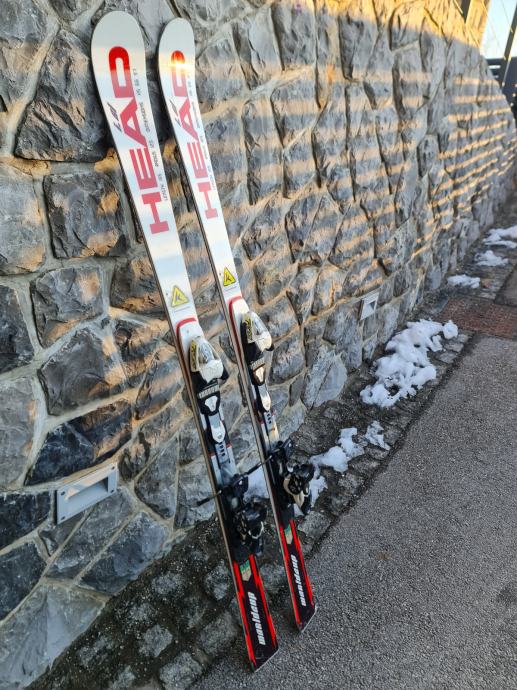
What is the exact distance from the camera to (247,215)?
2055mm

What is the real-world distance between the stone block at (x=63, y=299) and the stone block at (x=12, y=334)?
48 mm

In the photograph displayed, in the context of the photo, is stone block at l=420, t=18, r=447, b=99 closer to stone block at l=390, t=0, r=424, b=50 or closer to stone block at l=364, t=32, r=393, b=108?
stone block at l=390, t=0, r=424, b=50

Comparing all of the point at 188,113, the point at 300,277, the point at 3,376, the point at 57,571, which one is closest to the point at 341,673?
the point at 57,571

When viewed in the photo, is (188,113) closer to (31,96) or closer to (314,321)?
(31,96)

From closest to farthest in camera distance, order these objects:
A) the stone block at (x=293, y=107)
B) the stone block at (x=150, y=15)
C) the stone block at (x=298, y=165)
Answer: the stone block at (x=150, y=15), the stone block at (x=293, y=107), the stone block at (x=298, y=165)

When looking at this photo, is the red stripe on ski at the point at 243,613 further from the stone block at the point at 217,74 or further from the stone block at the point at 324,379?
the stone block at the point at 217,74

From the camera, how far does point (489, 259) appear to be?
4879 millimetres

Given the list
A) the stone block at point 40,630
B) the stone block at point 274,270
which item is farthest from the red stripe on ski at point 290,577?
the stone block at point 274,270

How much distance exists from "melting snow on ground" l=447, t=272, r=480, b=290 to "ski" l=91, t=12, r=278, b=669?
347cm

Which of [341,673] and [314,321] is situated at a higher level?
[314,321]

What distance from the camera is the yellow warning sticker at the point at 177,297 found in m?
1.61

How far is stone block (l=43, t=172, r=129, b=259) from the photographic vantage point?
53.6 inches

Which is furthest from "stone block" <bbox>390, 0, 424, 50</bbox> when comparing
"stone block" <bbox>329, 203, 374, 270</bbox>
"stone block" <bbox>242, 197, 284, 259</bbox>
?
"stone block" <bbox>242, 197, 284, 259</bbox>

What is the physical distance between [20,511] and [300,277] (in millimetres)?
1649
